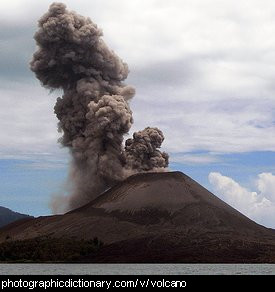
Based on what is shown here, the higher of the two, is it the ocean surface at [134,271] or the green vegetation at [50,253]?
the green vegetation at [50,253]

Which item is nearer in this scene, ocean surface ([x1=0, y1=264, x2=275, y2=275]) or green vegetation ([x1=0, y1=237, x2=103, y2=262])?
ocean surface ([x1=0, y1=264, x2=275, y2=275])

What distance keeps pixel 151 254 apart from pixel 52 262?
95.9ft

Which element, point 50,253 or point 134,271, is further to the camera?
point 50,253

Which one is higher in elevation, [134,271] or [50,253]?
[50,253]

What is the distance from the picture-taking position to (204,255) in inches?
7589

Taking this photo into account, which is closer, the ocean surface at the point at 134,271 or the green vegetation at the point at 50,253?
the ocean surface at the point at 134,271

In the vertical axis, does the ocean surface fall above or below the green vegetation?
below
